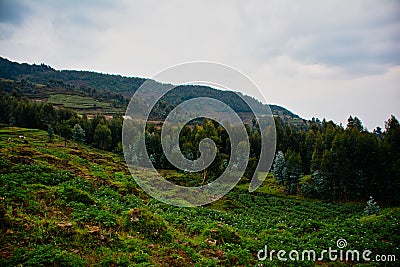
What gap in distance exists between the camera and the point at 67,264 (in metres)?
9.25

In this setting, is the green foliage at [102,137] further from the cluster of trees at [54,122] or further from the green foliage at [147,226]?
the green foliage at [147,226]

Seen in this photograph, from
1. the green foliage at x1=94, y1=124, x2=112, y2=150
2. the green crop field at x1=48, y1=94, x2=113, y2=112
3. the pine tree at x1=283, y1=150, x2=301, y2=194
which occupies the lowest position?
the pine tree at x1=283, y1=150, x2=301, y2=194

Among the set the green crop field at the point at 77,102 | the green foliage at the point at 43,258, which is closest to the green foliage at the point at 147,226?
the green foliage at the point at 43,258

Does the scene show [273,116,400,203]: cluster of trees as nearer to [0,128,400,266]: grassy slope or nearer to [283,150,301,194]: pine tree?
[283,150,301,194]: pine tree

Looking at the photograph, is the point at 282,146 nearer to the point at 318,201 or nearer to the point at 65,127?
the point at 318,201

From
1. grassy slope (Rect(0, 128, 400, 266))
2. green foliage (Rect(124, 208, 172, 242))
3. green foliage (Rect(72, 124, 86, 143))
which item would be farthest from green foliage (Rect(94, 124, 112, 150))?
green foliage (Rect(124, 208, 172, 242))

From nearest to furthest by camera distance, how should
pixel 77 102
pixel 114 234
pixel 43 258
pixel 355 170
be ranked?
pixel 43 258, pixel 114 234, pixel 355 170, pixel 77 102

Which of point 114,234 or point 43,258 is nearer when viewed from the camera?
point 43,258

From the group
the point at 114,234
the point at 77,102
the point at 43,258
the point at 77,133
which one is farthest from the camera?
the point at 77,102

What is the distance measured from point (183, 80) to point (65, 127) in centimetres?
6310

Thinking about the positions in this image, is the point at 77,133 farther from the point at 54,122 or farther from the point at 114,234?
the point at 114,234

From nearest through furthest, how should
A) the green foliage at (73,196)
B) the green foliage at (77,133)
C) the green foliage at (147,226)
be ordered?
the green foliage at (147,226), the green foliage at (73,196), the green foliage at (77,133)

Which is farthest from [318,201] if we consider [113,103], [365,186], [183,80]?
[113,103]

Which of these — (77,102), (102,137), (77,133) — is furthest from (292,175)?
(77,102)
